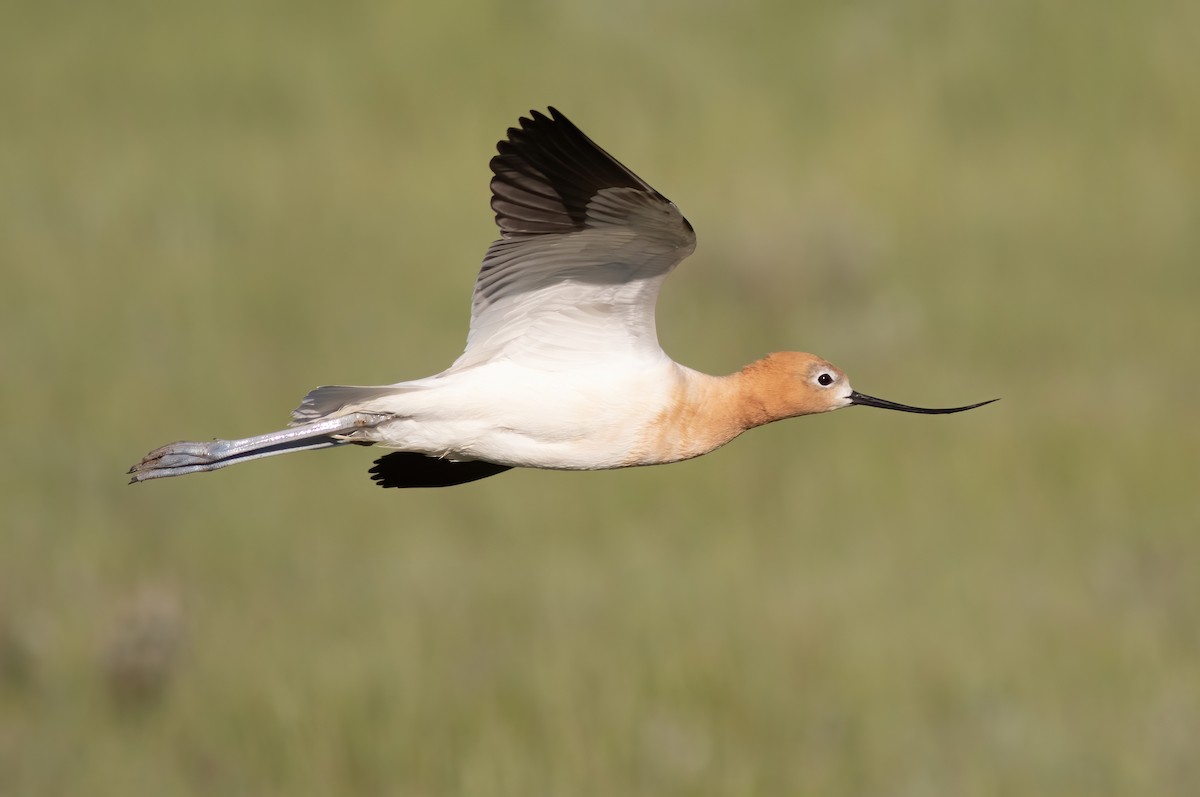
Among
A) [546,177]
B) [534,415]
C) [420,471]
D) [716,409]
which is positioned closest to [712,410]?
[716,409]

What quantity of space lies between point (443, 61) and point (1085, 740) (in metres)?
12.7

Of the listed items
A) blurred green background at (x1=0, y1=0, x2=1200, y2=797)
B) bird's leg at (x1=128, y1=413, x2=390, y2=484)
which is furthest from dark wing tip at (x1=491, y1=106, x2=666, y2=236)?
blurred green background at (x1=0, y1=0, x2=1200, y2=797)

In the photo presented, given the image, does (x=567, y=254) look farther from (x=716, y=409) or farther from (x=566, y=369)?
(x=716, y=409)

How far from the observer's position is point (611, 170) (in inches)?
253

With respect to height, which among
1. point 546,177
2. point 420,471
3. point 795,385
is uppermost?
point 546,177

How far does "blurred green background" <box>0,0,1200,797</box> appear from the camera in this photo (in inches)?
544

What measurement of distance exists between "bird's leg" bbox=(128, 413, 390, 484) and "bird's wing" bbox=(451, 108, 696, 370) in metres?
0.45

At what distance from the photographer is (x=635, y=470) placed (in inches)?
683

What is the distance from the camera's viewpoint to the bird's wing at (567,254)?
651cm

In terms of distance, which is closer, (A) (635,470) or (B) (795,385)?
(B) (795,385)

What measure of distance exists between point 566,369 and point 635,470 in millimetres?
10473

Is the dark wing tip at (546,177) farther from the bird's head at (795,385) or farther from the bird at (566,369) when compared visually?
the bird's head at (795,385)

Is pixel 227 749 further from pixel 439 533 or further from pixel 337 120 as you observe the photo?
pixel 337 120

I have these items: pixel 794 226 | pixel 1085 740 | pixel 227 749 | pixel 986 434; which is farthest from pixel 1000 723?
pixel 794 226
